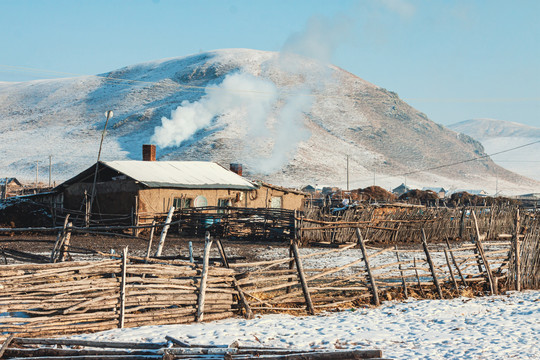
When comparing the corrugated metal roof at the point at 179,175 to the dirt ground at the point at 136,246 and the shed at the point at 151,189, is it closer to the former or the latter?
the shed at the point at 151,189

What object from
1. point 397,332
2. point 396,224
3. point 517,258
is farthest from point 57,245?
point 396,224

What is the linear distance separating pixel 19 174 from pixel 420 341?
115 meters

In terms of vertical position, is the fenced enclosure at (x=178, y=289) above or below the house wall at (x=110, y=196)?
below

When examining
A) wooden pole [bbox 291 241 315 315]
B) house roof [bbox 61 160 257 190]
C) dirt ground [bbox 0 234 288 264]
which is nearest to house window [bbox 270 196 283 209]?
house roof [bbox 61 160 257 190]

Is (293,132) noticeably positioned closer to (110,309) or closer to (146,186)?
(146,186)

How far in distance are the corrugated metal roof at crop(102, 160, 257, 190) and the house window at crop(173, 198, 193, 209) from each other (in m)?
0.75

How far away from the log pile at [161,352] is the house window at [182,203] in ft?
66.9

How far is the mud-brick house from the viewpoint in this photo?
2700 centimetres

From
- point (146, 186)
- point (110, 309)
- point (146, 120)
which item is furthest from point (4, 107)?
point (110, 309)

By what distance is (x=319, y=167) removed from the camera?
408ft

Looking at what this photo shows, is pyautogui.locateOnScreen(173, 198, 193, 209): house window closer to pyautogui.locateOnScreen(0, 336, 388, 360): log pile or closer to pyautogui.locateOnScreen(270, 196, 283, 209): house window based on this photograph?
pyautogui.locateOnScreen(270, 196, 283, 209): house window

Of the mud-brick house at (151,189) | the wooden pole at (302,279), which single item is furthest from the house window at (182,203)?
the wooden pole at (302,279)

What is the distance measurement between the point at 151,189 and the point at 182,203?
2.04 m

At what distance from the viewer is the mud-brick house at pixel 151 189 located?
88.6 ft
